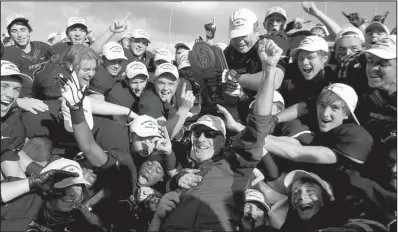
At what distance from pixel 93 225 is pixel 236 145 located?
1.44 meters

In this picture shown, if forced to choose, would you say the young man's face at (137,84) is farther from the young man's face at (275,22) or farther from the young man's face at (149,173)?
the young man's face at (275,22)

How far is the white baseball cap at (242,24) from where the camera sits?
4891mm

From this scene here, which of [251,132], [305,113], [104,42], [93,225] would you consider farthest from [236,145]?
[104,42]

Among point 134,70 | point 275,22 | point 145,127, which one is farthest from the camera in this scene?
point 275,22

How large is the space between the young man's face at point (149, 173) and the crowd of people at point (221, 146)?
10 millimetres

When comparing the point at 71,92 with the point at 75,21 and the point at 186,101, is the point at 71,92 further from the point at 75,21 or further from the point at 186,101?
the point at 75,21

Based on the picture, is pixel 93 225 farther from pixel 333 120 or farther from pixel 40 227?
pixel 333 120

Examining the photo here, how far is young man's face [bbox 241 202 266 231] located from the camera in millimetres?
3990

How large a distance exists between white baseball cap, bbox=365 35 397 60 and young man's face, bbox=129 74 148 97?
2.49 meters

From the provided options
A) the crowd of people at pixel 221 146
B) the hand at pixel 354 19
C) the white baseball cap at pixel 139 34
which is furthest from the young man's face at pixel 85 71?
the hand at pixel 354 19

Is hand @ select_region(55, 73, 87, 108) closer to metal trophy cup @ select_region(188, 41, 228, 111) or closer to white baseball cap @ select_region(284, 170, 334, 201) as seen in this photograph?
metal trophy cup @ select_region(188, 41, 228, 111)

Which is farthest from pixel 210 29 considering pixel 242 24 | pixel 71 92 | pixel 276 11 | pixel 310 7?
pixel 71 92

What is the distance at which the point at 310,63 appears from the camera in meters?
4.63

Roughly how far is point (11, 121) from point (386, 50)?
10.4 feet
